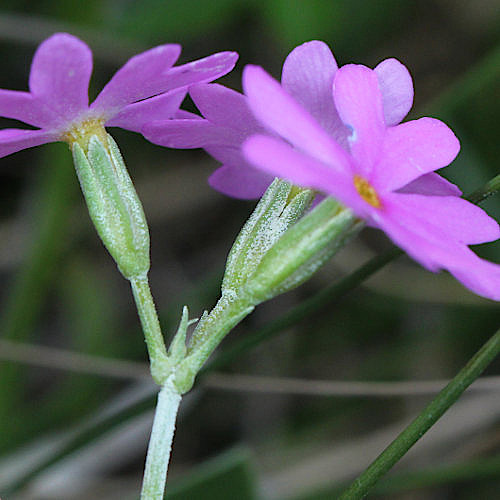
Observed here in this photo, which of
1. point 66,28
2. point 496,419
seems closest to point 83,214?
point 66,28

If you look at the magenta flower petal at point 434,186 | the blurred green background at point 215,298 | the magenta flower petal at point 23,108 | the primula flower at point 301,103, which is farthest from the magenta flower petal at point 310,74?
the blurred green background at point 215,298

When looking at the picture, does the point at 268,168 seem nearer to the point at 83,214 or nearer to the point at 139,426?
the point at 139,426

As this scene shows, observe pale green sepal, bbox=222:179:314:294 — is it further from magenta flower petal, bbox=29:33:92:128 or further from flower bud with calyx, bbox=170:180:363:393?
magenta flower petal, bbox=29:33:92:128

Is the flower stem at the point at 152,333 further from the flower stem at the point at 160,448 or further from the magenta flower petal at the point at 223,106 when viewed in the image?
the magenta flower petal at the point at 223,106

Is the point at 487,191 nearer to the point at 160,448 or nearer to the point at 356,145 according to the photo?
the point at 356,145

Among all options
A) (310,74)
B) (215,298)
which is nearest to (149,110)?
(310,74)

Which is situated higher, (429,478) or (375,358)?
(375,358)
